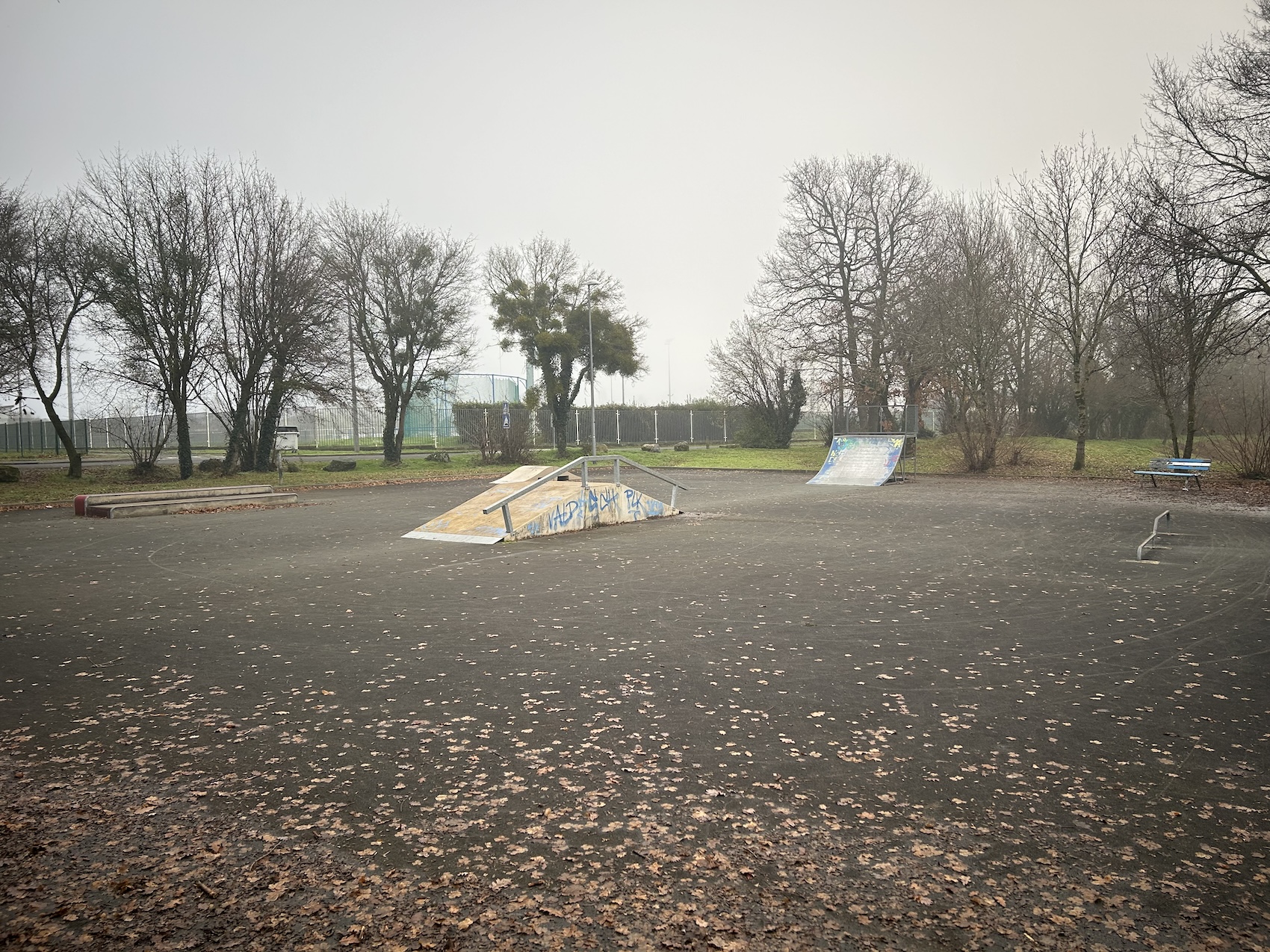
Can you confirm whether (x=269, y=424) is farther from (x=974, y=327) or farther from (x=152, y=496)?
(x=974, y=327)

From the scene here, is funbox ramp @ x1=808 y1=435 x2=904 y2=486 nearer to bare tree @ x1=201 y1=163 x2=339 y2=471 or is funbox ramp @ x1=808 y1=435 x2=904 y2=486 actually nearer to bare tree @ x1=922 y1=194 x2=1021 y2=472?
bare tree @ x1=922 y1=194 x2=1021 y2=472

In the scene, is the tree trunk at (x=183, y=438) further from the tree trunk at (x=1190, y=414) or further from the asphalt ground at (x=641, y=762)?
the tree trunk at (x=1190, y=414)

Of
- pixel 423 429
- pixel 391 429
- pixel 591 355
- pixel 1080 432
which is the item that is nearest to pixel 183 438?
pixel 391 429

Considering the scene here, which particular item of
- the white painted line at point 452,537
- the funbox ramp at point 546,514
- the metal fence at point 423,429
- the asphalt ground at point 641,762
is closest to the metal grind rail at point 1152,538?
the asphalt ground at point 641,762

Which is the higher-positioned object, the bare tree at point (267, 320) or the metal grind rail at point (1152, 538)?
the bare tree at point (267, 320)

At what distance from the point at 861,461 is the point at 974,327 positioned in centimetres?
585

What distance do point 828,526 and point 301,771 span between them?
1001cm

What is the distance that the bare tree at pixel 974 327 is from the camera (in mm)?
24234

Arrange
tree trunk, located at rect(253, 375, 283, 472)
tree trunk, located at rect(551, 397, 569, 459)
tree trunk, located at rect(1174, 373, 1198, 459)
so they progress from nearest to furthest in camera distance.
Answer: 1. tree trunk, located at rect(1174, 373, 1198, 459)
2. tree trunk, located at rect(253, 375, 283, 472)
3. tree trunk, located at rect(551, 397, 569, 459)

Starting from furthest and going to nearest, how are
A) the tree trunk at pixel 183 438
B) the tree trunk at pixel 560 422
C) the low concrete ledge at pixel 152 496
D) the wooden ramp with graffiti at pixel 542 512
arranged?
the tree trunk at pixel 560 422 → the tree trunk at pixel 183 438 → the low concrete ledge at pixel 152 496 → the wooden ramp with graffiti at pixel 542 512

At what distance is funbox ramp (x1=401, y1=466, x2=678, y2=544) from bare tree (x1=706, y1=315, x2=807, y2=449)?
2388 cm

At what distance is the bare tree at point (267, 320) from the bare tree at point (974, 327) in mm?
19714

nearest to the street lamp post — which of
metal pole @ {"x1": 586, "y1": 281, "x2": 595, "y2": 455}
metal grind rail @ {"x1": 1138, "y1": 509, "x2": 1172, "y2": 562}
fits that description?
metal pole @ {"x1": 586, "y1": 281, "x2": 595, "y2": 455}

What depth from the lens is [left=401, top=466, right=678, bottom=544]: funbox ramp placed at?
11.3 metres
